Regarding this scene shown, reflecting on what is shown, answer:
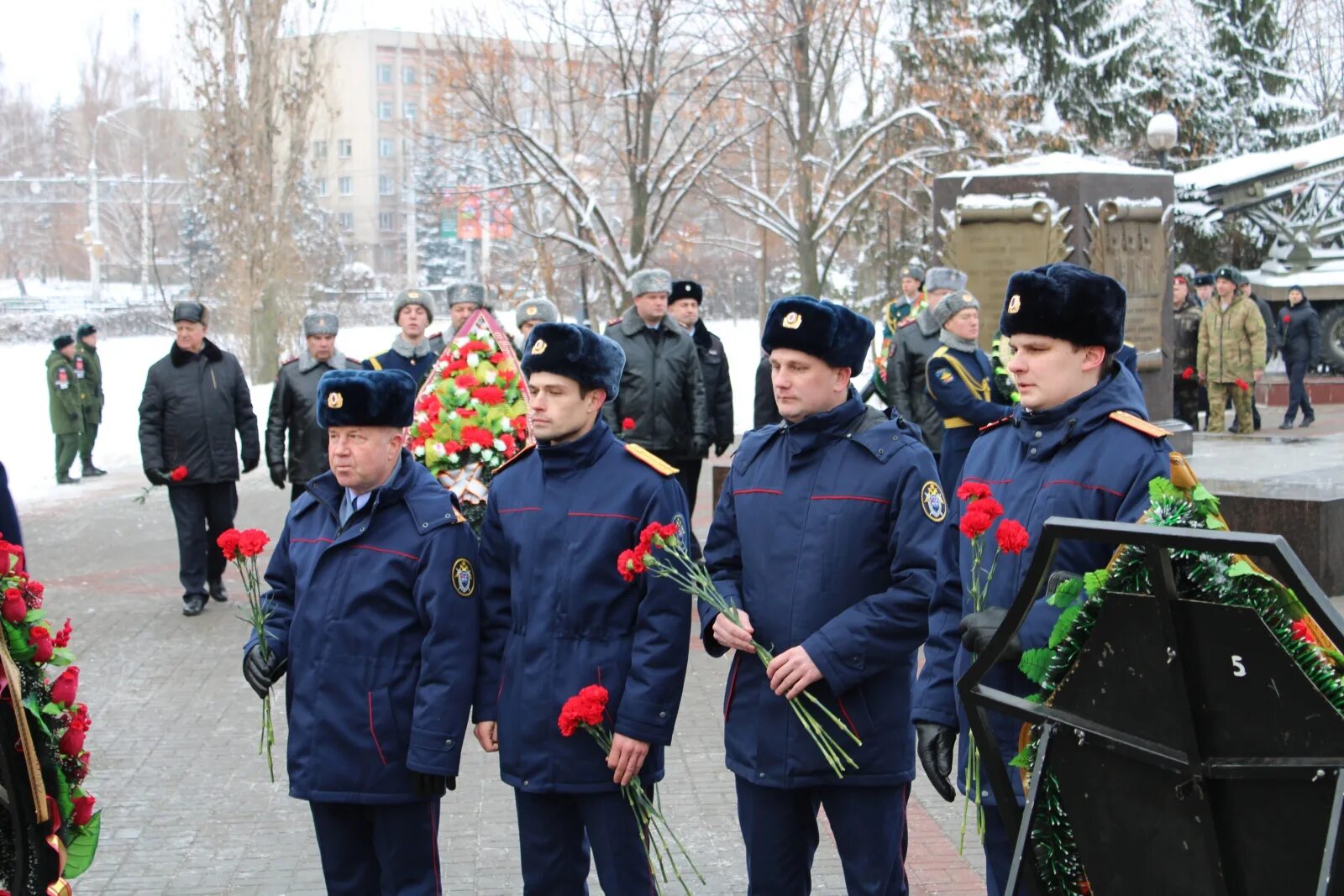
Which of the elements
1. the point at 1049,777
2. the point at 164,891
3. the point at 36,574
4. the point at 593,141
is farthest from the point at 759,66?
the point at 1049,777

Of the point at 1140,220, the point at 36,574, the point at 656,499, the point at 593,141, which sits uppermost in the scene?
the point at 593,141

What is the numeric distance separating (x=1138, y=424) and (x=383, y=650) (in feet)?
6.54

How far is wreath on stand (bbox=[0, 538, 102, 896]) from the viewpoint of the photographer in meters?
3.07

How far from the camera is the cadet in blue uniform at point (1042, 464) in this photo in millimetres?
3389

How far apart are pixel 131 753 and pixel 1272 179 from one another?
22197mm

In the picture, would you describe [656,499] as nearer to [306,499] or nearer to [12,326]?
[306,499]

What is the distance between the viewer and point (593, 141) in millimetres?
25844

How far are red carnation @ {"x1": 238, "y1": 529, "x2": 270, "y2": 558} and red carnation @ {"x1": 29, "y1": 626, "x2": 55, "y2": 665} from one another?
0.97 m

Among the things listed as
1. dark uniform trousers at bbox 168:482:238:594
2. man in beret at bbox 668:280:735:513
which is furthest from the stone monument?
dark uniform trousers at bbox 168:482:238:594

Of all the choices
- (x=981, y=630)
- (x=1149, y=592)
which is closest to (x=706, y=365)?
(x=981, y=630)

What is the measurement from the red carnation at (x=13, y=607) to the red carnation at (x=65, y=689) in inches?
6.1

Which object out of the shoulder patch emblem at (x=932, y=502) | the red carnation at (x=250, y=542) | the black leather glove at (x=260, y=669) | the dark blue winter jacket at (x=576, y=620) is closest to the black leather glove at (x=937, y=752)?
the shoulder patch emblem at (x=932, y=502)

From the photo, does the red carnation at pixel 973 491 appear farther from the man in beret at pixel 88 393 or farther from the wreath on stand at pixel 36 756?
the man in beret at pixel 88 393

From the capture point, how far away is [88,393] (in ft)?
61.1
